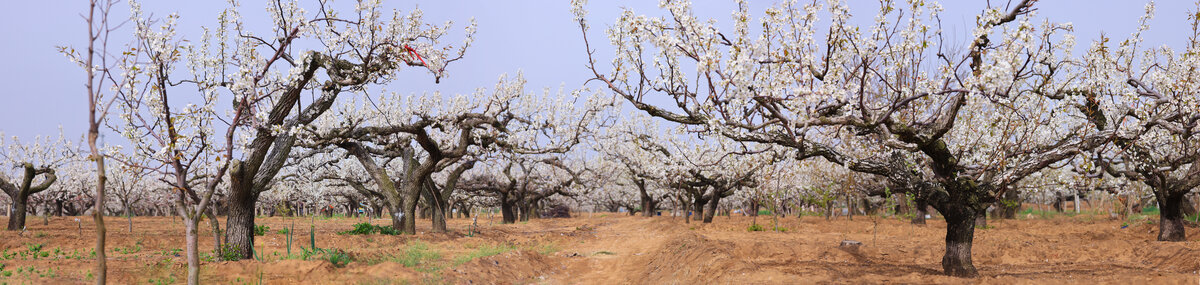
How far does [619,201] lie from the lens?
65.6m

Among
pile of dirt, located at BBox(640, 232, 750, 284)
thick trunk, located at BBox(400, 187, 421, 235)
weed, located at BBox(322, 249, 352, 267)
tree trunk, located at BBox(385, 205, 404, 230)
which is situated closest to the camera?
pile of dirt, located at BBox(640, 232, 750, 284)

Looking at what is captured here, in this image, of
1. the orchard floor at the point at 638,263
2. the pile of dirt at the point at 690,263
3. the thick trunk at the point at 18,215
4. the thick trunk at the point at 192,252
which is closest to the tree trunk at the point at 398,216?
the orchard floor at the point at 638,263

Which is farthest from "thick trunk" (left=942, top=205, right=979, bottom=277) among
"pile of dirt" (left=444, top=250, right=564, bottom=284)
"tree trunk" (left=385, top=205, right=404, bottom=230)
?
"tree trunk" (left=385, top=205, right=404, bottom=230)

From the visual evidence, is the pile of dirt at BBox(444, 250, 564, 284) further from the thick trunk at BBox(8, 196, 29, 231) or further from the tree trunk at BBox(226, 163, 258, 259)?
the thick trunk at BBox(8, 196, 29, 231)

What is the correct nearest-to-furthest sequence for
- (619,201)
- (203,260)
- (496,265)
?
(203,260)
(496,265)
(619,201)

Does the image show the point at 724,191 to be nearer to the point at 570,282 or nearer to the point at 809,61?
the point at 570,282

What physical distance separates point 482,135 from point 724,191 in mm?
15838

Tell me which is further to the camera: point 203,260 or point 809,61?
point 203,260

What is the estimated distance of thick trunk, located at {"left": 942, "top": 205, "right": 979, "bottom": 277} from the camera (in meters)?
8.66

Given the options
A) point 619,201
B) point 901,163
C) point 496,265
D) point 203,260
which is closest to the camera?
point 901,163

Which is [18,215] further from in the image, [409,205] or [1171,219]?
[1171,219]

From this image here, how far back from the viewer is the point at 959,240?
29.1 ft

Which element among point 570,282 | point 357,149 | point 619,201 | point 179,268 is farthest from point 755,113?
point 619,201

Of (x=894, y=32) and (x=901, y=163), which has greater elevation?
(x=894, y=32)
